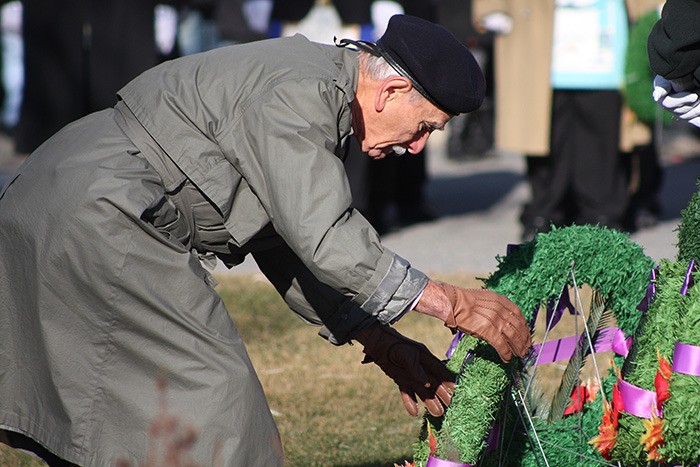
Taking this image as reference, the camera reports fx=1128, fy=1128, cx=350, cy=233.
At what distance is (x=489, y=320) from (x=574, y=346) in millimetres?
927

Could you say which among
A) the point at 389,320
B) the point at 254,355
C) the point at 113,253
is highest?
the point at 113,253

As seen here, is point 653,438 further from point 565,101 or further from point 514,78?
point 565,101

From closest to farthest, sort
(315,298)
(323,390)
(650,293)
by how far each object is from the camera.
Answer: (650,293) < (315,298) < (323,390)

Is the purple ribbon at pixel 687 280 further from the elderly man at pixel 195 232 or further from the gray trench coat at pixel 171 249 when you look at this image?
the gray trench coat at pixel 171 249

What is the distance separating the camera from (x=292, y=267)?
10.6 ft

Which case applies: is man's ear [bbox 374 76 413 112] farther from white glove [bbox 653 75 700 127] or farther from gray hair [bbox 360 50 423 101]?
white glove [bbox 653 75 700 127]

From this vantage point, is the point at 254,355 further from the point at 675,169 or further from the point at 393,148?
the point at 675,169

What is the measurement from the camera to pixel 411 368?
322cm

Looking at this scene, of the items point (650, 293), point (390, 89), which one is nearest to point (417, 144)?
point (390, 89)

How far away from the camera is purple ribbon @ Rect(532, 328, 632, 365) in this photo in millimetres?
3398

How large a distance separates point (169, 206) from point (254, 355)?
271cm

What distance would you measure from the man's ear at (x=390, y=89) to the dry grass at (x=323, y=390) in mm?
1684

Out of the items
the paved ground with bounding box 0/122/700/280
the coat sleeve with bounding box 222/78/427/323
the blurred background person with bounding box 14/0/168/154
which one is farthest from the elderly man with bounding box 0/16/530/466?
the blurred background person with bounding box 14/0/168/154

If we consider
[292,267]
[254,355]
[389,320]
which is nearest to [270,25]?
[254,355]
